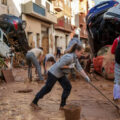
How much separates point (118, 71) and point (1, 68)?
514cm

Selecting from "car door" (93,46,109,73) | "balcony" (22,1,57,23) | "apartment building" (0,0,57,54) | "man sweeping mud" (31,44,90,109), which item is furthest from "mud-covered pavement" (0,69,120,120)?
"balcony" (22,1,57,23)

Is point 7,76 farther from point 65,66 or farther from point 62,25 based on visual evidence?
point 62,25

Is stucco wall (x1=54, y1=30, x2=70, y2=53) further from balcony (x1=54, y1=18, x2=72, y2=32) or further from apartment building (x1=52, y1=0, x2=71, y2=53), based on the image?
balcony (x1=54, y1=18, x2=72, y2=32)

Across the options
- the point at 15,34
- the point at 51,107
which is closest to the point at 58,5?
the point at 15,34

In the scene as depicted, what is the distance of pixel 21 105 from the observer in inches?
216

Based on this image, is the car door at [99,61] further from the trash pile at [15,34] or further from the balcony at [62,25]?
the balcony at [62,25]

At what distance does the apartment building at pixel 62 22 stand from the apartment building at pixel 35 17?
1971 mm

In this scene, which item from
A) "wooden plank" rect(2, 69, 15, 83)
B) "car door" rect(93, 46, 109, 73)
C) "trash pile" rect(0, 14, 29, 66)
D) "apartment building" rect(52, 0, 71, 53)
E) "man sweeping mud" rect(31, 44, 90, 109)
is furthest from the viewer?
"apartment building" rect(52, 0, 71, 53)

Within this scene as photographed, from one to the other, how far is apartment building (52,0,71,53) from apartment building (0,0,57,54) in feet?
6.47

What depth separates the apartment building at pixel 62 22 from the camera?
31391 millimetres

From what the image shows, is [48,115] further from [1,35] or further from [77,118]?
[1,35]

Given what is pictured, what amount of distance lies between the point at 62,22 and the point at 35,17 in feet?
31.6

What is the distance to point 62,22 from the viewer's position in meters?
33.3

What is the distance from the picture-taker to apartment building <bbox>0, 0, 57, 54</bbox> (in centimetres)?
1998
